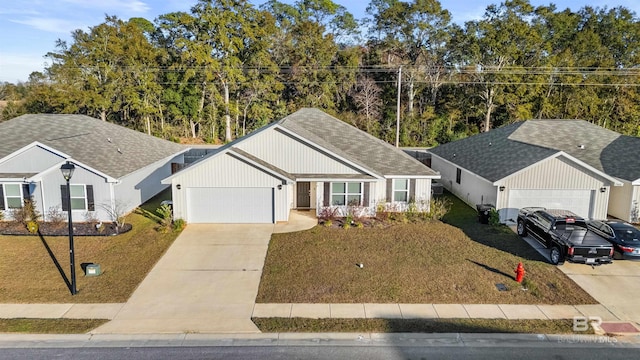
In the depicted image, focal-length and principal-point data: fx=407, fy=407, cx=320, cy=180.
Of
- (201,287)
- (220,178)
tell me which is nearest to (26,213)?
(220,178)

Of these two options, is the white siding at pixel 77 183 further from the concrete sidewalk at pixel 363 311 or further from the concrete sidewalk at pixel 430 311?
the concrete sidewalk at pixel 430 311

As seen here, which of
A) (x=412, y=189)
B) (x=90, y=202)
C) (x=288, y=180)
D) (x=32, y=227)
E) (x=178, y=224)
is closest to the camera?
(x=32, y=227)

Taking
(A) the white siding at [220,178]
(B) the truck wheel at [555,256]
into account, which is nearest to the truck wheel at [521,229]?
(B) the truck wheel at [555,256]

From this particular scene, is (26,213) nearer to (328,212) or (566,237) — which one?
(328,212)

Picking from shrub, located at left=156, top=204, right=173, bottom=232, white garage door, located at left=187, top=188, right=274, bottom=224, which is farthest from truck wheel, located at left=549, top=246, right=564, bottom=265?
shrub, located at left=156, top=204, right=173, bottom=232

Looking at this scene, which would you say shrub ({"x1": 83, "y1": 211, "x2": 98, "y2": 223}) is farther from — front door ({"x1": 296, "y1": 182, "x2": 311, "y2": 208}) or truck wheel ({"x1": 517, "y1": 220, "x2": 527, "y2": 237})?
truck wheel ({"x1": 517, "y1": 220, "x2": 527, "y2": 237})

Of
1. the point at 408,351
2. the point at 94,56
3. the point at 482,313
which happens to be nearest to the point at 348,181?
the point at 482,313
